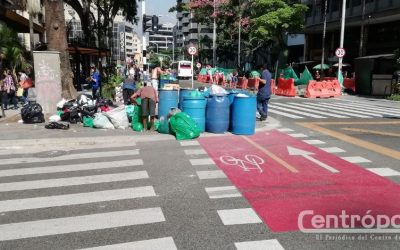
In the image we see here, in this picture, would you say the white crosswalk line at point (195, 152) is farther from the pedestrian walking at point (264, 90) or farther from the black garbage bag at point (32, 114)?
the black garbage bag at point (32, 114)

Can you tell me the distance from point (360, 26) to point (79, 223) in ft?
131

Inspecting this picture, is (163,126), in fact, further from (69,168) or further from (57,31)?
(57,31)

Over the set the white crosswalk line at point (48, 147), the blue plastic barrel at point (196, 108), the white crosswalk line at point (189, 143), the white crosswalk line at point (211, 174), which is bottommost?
the white crosswalk line at point (48, 147)

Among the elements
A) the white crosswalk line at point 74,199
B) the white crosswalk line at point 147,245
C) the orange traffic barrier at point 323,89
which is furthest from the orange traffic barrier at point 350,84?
the white crosswalk line at point 147,245

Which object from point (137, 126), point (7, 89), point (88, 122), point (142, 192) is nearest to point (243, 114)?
point (137, 126)

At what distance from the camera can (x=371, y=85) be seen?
91.2ft

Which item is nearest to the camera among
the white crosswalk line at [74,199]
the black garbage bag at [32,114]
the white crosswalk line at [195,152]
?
the white crosswalk line at [74,199]

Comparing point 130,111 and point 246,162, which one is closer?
point 246,162

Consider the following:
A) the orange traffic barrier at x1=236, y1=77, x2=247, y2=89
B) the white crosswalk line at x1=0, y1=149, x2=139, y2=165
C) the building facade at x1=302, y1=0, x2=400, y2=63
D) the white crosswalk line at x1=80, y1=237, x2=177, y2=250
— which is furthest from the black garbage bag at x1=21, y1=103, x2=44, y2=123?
the building facade at x1=302, y1=0, x2=400, y2=63

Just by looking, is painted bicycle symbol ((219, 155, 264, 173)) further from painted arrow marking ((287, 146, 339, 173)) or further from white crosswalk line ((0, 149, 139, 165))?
white crosswalk line ((0, 149, 139, 165))

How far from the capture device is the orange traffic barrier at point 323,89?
2553cm

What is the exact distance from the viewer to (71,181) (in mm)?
6535

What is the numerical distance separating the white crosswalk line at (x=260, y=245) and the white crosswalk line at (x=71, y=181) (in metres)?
Result: 2.93

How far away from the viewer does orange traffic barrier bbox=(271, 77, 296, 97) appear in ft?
87.0
